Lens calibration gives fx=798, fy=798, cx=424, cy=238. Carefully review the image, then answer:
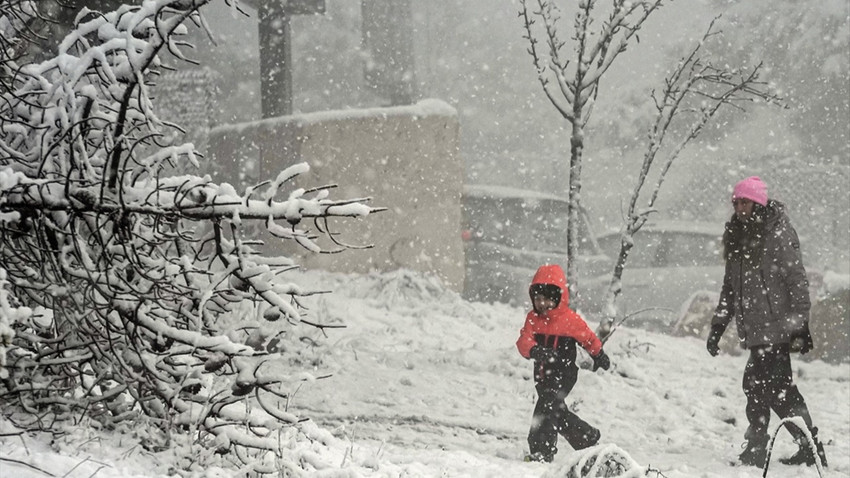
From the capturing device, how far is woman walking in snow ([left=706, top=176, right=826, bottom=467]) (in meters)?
4.81

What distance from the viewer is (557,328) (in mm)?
4750

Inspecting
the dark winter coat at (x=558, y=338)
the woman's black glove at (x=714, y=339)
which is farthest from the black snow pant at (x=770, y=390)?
the dark winter coat at (x=558, y=338)

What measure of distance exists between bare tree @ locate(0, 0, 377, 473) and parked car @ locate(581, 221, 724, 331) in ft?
28.3

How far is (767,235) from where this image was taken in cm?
498

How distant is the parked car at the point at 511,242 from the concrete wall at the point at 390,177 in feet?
2.11

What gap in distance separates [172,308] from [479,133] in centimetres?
2313

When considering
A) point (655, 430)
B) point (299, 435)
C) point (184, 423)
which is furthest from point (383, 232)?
point (184, 423)

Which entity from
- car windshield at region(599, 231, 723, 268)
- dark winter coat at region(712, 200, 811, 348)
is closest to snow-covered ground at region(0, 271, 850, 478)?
dark winter coat at region(712, 200, 811, 348)

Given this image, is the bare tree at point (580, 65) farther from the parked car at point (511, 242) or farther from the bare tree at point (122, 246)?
the bare tree at point (122, 246)

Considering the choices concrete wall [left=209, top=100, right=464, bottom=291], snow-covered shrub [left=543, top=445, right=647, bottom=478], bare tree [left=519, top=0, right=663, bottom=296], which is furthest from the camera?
concrete wall [left=209, top=100, right=464, bottom=291]

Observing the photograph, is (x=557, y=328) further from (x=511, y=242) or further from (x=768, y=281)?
(x=511, y=242)

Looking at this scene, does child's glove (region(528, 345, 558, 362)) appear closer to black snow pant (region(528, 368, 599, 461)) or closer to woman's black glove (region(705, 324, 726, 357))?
black snow pant (region(528, 368, 599, 461))

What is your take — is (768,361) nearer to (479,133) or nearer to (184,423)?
(184,423)

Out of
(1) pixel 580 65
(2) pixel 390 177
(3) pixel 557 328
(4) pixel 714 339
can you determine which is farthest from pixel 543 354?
(2) pixel 390 177
